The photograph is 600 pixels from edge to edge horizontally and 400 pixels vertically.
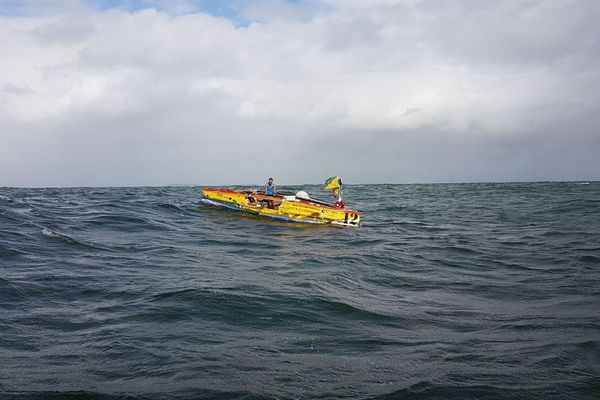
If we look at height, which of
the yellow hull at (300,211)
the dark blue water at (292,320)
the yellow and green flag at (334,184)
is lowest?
the dark blue water at (292,320)

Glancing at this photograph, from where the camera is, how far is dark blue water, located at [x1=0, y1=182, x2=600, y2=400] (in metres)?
5.82

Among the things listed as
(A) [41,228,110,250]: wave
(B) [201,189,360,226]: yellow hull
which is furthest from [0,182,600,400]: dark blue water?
(B) [201,189,360,226]: yellow hull

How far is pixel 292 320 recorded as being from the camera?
28.9 ft

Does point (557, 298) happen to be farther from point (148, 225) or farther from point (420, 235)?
point (148, 225)

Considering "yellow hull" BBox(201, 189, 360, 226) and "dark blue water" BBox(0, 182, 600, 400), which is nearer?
"dark blue water" BBox(0, 182, 600, 400)

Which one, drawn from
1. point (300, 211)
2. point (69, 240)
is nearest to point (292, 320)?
point (69, 240)

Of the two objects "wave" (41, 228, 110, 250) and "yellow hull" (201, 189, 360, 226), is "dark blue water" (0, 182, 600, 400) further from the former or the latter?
"yellow hull" (201, 189, 360, 226)

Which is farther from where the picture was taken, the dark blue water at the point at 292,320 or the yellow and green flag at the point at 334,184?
the yellow and green flag at the point at 334,184

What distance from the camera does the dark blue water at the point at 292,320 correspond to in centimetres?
582

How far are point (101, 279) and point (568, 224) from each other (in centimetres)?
2512

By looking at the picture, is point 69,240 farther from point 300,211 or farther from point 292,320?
point 300,211

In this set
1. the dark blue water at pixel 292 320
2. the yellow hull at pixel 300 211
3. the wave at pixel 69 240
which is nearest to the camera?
the dark blue water at pixel 292 320

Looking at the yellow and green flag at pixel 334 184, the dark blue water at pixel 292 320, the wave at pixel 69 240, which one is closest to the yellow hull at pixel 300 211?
the yellow and green flag at pixel 334 184

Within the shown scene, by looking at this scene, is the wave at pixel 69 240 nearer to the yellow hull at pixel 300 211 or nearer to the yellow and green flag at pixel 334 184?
the yellow hull at pixel 300 211
